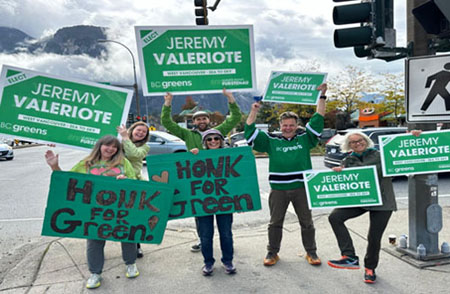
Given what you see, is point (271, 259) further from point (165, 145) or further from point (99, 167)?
point (165, 145)

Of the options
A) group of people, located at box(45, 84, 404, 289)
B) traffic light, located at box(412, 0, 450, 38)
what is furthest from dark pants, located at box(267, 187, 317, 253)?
traffic light, located at box(412, 0, 450, 38)

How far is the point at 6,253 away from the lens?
480cm

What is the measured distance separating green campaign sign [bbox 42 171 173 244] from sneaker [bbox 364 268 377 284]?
6.93ft

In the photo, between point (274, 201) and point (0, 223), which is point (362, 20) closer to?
point (274, 201)

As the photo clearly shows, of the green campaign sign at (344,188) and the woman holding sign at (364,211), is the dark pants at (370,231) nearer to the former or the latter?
the woman holding sign at (364,211)

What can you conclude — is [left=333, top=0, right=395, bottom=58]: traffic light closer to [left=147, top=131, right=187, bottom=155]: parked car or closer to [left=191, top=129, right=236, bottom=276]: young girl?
[left=191, top=129, right=236, bottom=276]: young girl

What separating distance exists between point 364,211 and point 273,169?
1.02m

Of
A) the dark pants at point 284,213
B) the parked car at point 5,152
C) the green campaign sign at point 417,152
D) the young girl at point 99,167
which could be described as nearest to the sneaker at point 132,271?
the young girl at point 99,167

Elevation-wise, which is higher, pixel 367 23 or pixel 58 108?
pixel 367 23

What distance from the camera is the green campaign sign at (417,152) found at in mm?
3557

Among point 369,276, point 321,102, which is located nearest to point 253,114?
point 321,102

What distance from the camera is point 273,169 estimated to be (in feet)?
12.5

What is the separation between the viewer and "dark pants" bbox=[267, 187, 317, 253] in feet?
12.4

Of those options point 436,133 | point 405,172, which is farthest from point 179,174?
point 436,133
